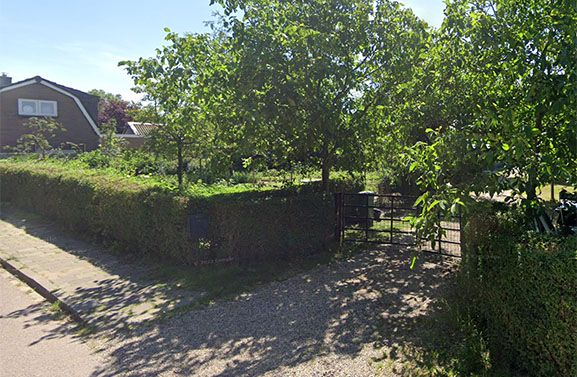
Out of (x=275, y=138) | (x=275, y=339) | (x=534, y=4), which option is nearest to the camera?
(x=534, y=4)

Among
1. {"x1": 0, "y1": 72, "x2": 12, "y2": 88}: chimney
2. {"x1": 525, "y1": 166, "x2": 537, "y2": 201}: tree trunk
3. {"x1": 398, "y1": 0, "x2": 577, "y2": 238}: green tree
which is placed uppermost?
{"x1": 0, "y1": 72, "x2": 12, "y2": 88}: chimney

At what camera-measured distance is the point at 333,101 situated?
289 inches

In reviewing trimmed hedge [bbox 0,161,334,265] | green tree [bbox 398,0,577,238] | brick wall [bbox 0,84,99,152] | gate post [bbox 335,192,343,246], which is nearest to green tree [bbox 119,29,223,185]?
trimmed hedge [bbox 0,161,334,265]

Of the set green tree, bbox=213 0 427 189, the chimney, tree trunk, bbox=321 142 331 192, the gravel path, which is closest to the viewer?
the gravel path

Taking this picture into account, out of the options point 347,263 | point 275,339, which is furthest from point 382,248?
point 275,339

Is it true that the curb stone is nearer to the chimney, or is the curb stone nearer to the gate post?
the gate post

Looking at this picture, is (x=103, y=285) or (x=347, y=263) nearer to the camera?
(x=103, y=285)

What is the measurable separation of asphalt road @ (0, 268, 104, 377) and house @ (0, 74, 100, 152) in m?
21.6

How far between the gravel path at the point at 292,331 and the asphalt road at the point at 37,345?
28cm

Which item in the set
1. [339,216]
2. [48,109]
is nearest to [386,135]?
[339,216]

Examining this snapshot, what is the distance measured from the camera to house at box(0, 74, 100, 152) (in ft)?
88.1

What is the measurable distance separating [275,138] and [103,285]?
364cm

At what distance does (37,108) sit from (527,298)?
102 feet

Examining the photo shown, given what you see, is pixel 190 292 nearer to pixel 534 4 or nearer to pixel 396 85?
pixel 396 85
